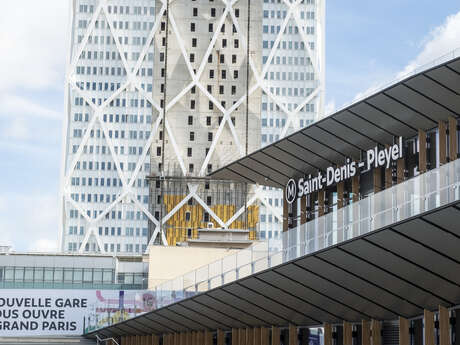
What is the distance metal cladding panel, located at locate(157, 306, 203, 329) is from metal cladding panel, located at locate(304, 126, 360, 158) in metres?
11.0

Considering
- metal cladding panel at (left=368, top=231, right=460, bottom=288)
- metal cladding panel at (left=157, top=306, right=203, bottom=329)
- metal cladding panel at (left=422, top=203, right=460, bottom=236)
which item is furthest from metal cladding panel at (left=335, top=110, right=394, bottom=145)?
metal cladding panel at (left=422, top=203, right=460, bottom=236)

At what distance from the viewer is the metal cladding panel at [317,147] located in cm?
4194

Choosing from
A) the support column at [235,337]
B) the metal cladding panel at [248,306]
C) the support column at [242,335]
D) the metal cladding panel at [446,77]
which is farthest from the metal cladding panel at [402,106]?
the support column at [235,337]

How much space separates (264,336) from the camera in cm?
4234

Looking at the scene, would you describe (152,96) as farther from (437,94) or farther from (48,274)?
(437,94)

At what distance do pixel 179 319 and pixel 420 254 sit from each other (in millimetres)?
23337

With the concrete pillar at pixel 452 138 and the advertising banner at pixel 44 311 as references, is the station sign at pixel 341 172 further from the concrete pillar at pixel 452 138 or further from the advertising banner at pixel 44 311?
the advertising banner at pixel 44 311

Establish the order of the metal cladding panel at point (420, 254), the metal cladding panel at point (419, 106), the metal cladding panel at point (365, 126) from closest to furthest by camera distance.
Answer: the metal cladding panel at point (420, 254) < the metal cladding panel at point (419, 106) < the metal cladding panel at point (365, 126)

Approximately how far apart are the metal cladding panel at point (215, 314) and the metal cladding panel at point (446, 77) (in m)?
14.7

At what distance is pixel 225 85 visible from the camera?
14138 centimetres

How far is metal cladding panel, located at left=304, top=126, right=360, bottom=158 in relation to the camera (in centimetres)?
4066

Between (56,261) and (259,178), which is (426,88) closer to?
(259,178)

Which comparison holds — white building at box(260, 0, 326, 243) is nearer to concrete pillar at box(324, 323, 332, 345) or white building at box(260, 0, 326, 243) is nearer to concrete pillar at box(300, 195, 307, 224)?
concrete pillar at box(300, 195, 307, 224)

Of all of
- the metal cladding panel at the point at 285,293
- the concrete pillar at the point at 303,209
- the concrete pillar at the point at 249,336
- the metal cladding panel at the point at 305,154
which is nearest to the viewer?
the metal cladding panel at the point at 285,293
